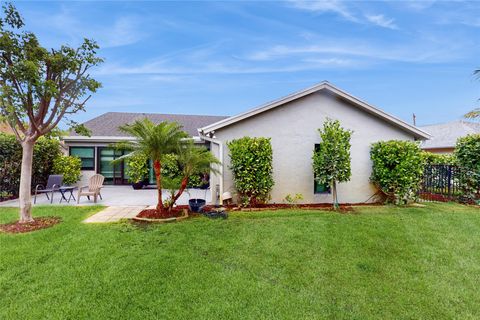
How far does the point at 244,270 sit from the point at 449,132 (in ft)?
91.9

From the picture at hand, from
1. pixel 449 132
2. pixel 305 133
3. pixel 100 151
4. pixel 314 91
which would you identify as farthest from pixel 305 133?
pixel 449 132

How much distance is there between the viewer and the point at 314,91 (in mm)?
10141

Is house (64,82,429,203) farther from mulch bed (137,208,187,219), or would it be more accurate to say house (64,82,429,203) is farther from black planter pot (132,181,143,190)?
black planter pot (132,181,143,190)

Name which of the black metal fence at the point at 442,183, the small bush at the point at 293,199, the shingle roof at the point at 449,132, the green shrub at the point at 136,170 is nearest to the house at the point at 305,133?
the small bush at the point at 293,199

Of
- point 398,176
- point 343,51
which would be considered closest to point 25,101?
point 398,176

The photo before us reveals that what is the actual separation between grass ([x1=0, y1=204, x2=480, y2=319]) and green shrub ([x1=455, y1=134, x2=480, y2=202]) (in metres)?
4.40

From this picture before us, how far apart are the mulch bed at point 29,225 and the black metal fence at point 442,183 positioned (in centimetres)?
1418

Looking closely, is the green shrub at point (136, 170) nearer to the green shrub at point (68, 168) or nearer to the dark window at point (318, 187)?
the green shrub at point (68, 168)

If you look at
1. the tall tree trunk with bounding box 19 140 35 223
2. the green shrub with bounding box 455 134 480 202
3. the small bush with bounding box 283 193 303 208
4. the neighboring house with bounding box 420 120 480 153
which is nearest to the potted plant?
the tall tree trunk with bounding box 19 140 35 223

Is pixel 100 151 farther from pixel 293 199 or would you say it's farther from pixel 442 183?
pixel 442 183

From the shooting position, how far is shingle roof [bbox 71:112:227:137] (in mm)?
16922

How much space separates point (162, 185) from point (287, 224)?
4.33 metres

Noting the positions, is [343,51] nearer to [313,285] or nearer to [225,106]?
[225,106]

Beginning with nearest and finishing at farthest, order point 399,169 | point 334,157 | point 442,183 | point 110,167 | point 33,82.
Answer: point 33,82 < point 334,157 < point 399,169 < point 442,183 < point 110,167
